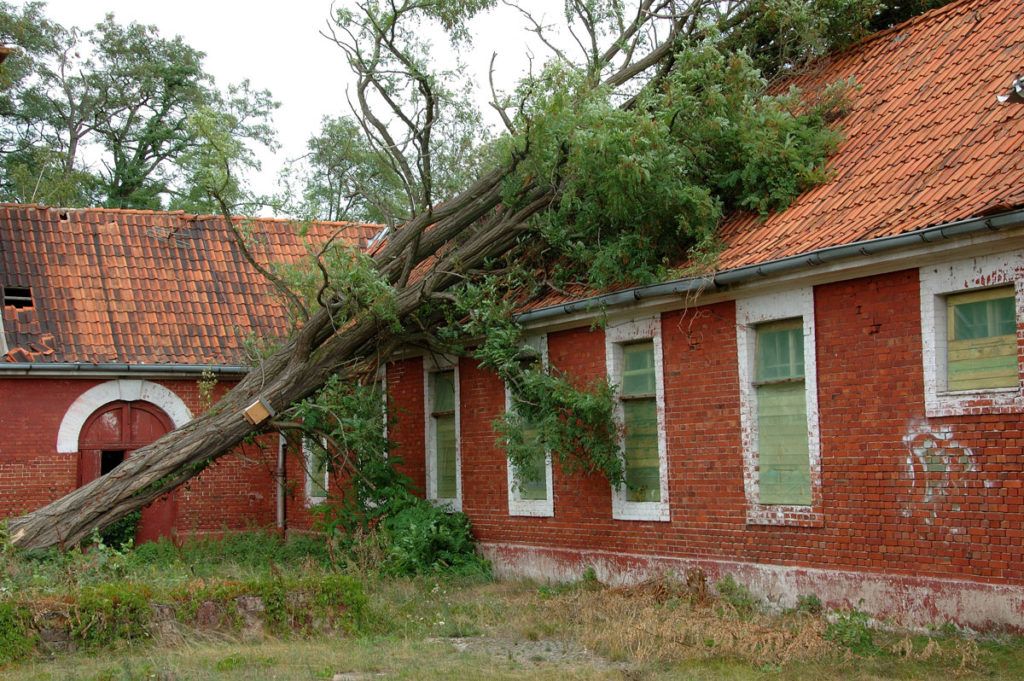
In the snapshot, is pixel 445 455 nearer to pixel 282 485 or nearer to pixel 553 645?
pixel 282 485

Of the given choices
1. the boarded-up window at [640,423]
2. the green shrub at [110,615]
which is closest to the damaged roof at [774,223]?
the boarded-up window at [640,423]

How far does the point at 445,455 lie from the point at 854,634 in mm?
8976

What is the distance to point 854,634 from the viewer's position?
9.90 meters

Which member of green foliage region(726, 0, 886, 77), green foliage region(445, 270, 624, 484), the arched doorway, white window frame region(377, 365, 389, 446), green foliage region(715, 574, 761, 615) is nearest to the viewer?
green foliage region(715, 574, 761, 615)

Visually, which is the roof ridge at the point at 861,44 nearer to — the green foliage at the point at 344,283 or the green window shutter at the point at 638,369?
the green window shutter at the point at 638,369

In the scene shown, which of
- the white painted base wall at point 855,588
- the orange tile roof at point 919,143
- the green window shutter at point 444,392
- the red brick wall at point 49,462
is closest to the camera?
the white painted base wall at point 855,588

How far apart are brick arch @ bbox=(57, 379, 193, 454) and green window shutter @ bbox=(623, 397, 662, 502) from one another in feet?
29.5

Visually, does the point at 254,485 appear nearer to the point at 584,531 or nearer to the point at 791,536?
the point at 584,531

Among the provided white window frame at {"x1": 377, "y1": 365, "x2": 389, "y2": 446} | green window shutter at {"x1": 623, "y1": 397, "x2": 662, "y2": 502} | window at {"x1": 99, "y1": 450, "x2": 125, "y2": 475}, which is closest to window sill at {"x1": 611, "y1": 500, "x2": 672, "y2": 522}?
green window shutter at {"x1": 623, "y1": 397, "x2": 662, "y2": 502}

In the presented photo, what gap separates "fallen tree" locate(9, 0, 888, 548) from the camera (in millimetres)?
13711

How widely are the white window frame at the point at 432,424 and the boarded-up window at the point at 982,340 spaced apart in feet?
26.7

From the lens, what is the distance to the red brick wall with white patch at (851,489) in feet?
33.4

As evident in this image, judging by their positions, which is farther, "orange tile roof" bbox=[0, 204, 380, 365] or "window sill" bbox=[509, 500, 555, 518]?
"orange tile roof" bbox=[0, 204, 380, 365]

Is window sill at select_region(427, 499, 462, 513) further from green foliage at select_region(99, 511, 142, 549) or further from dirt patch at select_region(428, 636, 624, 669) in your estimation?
dirt patch at select_region(428, 636, 624, 669)
